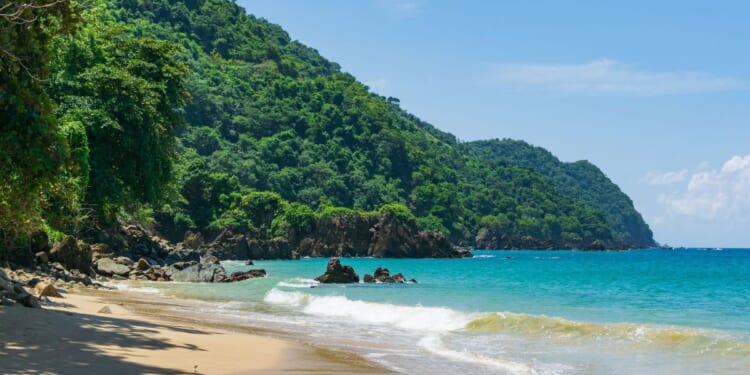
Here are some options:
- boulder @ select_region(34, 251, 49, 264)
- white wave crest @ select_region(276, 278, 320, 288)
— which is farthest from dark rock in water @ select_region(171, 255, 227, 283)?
boulder @ select_region(34, 251, 49, 264)

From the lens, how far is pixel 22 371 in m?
9.16

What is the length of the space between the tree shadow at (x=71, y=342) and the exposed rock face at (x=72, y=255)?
1767cm

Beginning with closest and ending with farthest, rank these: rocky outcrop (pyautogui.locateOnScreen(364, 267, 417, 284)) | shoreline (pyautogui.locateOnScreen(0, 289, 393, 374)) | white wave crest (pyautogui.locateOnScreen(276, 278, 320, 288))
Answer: shoreline (pyautogui.locateOnScreen(0, 289, 393, 374)) → white wave crest (pyautogui.locateOnScreen(276, 278, 320, 288)) → rocky outcrop (pyautogui.locateOnScreen(364, 267, 417, 284))

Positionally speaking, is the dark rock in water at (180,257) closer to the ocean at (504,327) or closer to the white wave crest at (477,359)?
the ocean at (504,327)

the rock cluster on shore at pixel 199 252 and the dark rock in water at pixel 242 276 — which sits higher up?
the rock cluster on shore at pixel 199 252

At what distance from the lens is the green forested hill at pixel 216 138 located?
3838cm

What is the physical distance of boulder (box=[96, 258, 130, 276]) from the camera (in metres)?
39.1

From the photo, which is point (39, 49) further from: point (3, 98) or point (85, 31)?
point (85, 31)

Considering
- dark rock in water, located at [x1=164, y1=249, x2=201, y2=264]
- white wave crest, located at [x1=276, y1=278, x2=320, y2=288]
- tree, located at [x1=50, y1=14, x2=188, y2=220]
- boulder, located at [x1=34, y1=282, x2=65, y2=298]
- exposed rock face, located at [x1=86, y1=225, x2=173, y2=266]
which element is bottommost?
white wave crest, located at [x1=276, y1=278, x2=320, y2=288]

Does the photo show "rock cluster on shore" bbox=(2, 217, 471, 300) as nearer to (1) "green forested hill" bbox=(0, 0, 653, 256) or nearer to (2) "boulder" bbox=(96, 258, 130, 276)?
(2) "boulder" bbox=(96, 258, 130, 276)

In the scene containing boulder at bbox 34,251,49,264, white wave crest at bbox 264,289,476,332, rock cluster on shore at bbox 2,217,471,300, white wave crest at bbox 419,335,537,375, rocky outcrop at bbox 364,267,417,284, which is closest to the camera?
white wave crest at bbox 419,335,537,375

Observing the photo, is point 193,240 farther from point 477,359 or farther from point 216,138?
point 477,359

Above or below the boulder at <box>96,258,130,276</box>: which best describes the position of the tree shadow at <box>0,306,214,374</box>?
below

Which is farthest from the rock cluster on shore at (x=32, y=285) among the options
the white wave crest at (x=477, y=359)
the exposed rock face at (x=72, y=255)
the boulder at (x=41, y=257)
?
the white wave crest at (x=477, y=359)
